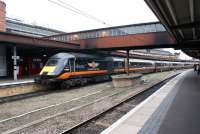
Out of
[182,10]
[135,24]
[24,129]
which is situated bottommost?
[24,129]

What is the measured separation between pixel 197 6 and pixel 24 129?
10.1m

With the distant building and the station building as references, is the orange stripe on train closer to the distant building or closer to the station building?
the station building

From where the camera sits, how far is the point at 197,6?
10.0 metres

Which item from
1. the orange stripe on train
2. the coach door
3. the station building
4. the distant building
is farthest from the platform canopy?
the distant building

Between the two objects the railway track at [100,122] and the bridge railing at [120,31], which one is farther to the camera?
the bridge railing at [120,31]

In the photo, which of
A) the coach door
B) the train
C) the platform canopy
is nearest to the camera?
the platform canopy

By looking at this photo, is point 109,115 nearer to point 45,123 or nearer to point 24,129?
point 45,123

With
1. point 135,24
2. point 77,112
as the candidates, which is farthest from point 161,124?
point 135,24

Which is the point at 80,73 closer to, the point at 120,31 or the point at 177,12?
the point at 177,12

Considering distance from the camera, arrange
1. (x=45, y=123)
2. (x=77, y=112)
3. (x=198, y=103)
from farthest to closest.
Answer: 1. (x=198, y=103)
2. (x=77, y=112)
3. (x=45, y=123)

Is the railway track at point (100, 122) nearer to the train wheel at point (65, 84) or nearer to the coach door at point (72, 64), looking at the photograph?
the train wheel at point (65, 84)

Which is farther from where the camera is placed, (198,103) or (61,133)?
(198,103)

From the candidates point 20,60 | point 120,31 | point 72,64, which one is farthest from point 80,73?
point 20,60

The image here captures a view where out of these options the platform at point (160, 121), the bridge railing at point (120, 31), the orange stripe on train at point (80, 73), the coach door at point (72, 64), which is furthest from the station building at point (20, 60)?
the platform at point (160, 121)
